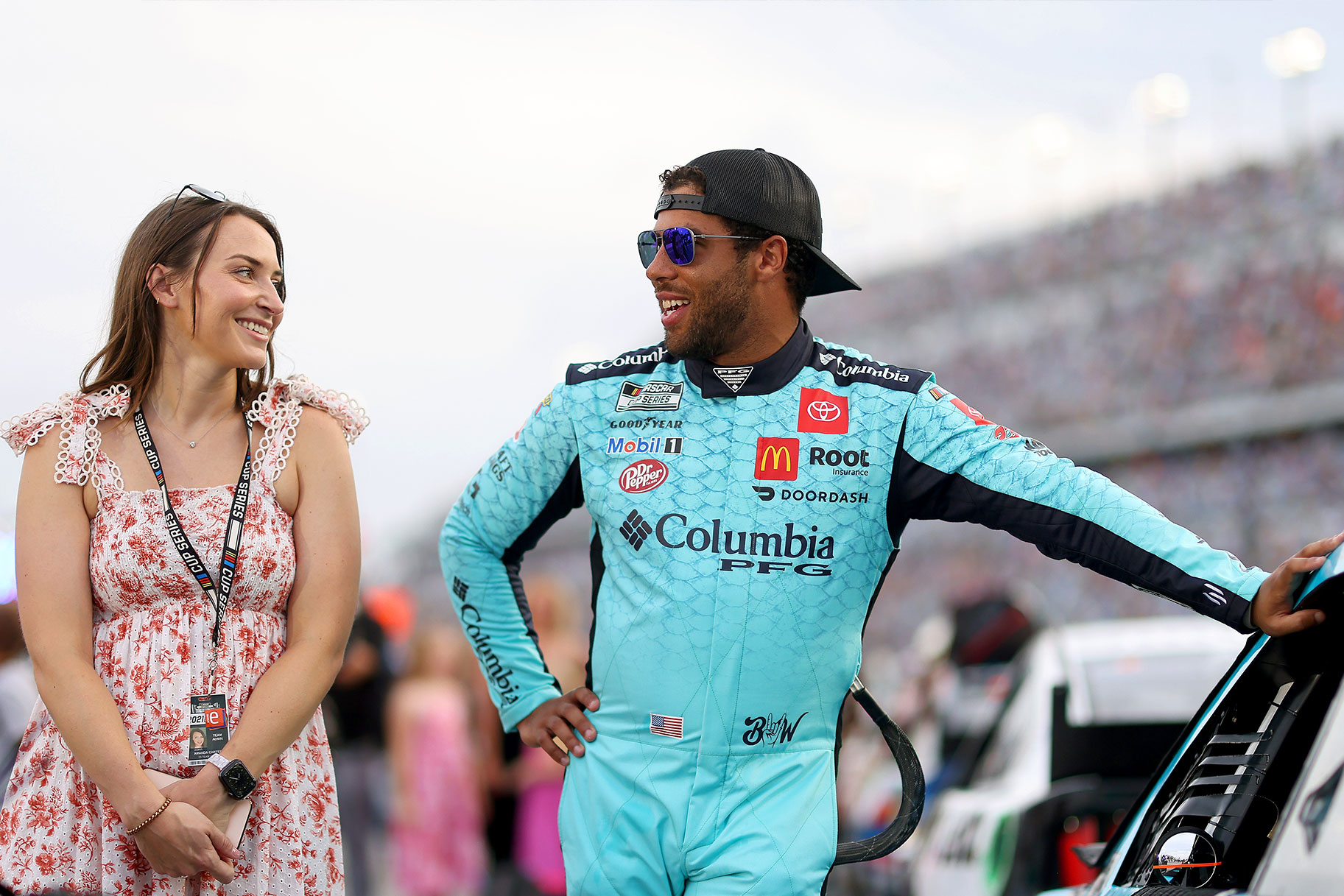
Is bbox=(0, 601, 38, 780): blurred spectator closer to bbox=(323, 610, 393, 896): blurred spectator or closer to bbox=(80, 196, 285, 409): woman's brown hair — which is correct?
bbox=(323, 610, 393, 896): blurred spectator

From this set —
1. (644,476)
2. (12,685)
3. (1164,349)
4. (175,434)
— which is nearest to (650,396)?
(644,476)

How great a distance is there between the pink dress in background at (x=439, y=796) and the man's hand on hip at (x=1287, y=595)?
18.6 feet

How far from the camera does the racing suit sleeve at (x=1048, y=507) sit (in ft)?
7.76

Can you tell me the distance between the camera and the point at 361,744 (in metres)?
7.37

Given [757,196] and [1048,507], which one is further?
[757,196]

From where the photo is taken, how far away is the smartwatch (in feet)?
8.27

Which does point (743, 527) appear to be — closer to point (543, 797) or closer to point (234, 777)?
point (234, 777)

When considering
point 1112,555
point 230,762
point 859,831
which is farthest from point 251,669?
point 859,831

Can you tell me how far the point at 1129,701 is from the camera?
6.03m

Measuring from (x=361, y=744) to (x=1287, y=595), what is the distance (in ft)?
19.8

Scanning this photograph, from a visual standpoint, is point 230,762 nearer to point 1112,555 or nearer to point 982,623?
point 1112,555

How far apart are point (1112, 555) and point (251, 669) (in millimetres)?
1692

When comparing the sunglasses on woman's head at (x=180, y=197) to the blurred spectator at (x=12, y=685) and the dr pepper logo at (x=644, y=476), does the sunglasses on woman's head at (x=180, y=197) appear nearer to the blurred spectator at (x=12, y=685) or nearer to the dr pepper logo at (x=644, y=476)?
the dr pepper logo at (x=644, y=476)
